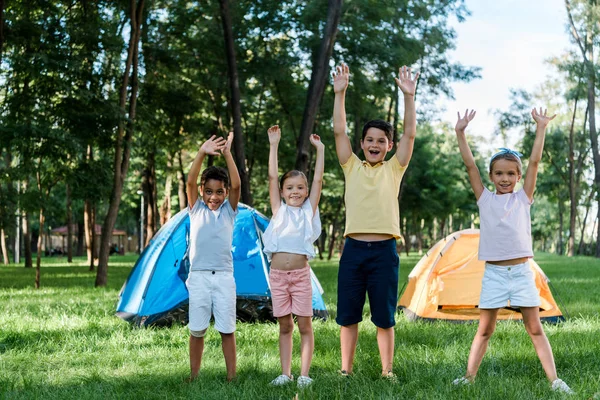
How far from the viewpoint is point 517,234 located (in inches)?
173

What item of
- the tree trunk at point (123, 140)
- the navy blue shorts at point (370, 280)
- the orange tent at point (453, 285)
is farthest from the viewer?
the tree trunk at point (123, 140)

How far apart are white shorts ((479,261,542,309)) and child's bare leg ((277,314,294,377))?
135 centimetres

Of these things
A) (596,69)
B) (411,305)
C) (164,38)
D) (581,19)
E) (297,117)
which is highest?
(581,19)

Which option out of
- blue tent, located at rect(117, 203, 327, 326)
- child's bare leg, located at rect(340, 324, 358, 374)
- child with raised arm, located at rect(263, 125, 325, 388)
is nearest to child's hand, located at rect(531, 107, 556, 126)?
child with raised arm, located at rect(263, 125, 325, 388)

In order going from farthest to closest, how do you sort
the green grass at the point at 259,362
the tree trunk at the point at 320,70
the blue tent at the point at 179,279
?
the tree trunk at the point at 320,70, the blue tent at the point at 179,279, the green grass at the point at 259,362

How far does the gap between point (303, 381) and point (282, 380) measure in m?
0.17

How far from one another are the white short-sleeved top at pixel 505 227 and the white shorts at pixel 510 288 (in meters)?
0.09

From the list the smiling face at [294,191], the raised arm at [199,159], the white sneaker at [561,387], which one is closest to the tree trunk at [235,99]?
the raised arm at [199,159]

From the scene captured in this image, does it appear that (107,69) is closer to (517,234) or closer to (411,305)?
(411,305)

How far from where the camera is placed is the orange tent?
799 centimetres

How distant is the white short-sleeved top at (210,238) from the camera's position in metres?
4.73

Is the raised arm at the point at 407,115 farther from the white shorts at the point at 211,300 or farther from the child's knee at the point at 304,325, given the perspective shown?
the white shorts at the point at 211,300

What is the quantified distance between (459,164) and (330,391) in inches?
1304

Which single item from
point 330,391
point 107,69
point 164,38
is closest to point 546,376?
point 330,391
